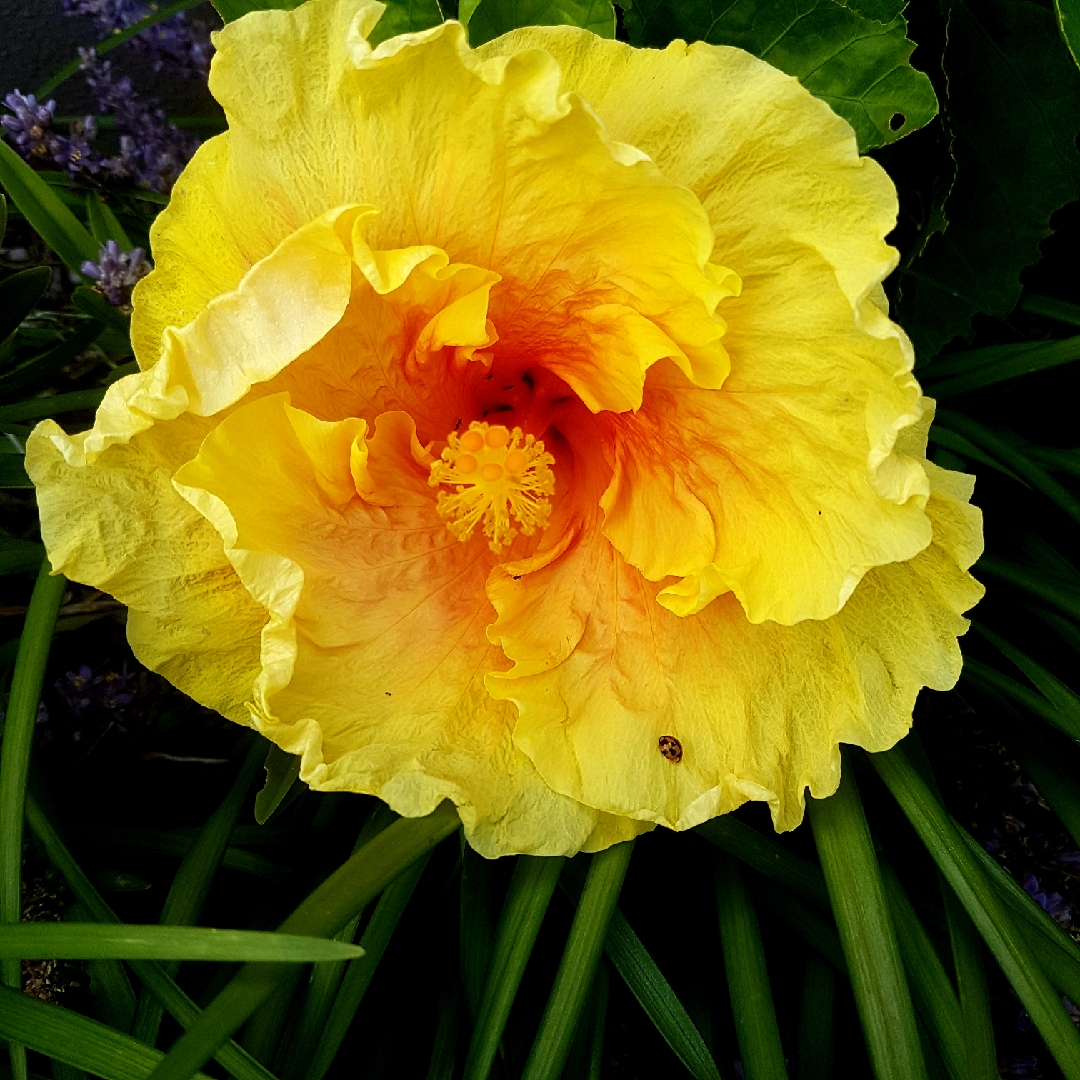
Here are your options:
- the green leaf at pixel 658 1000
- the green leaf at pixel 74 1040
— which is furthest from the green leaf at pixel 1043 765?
the green leaf at pixel 74 1040

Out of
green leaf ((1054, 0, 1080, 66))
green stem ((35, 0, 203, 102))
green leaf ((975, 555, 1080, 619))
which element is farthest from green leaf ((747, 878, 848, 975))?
green stem ((35, 0, 203, 102))

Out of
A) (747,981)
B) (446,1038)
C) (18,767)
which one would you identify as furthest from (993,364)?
(18,767)

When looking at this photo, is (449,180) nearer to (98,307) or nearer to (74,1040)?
(98,307)

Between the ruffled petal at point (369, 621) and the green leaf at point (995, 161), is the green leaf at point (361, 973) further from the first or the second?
the green leaf at point (995, 161)

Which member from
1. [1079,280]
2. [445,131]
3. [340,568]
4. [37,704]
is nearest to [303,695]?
[340,568]

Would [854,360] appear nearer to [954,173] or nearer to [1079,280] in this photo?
[954,173]

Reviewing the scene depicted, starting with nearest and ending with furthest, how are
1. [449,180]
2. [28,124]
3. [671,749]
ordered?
[449,180] < [671,749] < [28,124]
